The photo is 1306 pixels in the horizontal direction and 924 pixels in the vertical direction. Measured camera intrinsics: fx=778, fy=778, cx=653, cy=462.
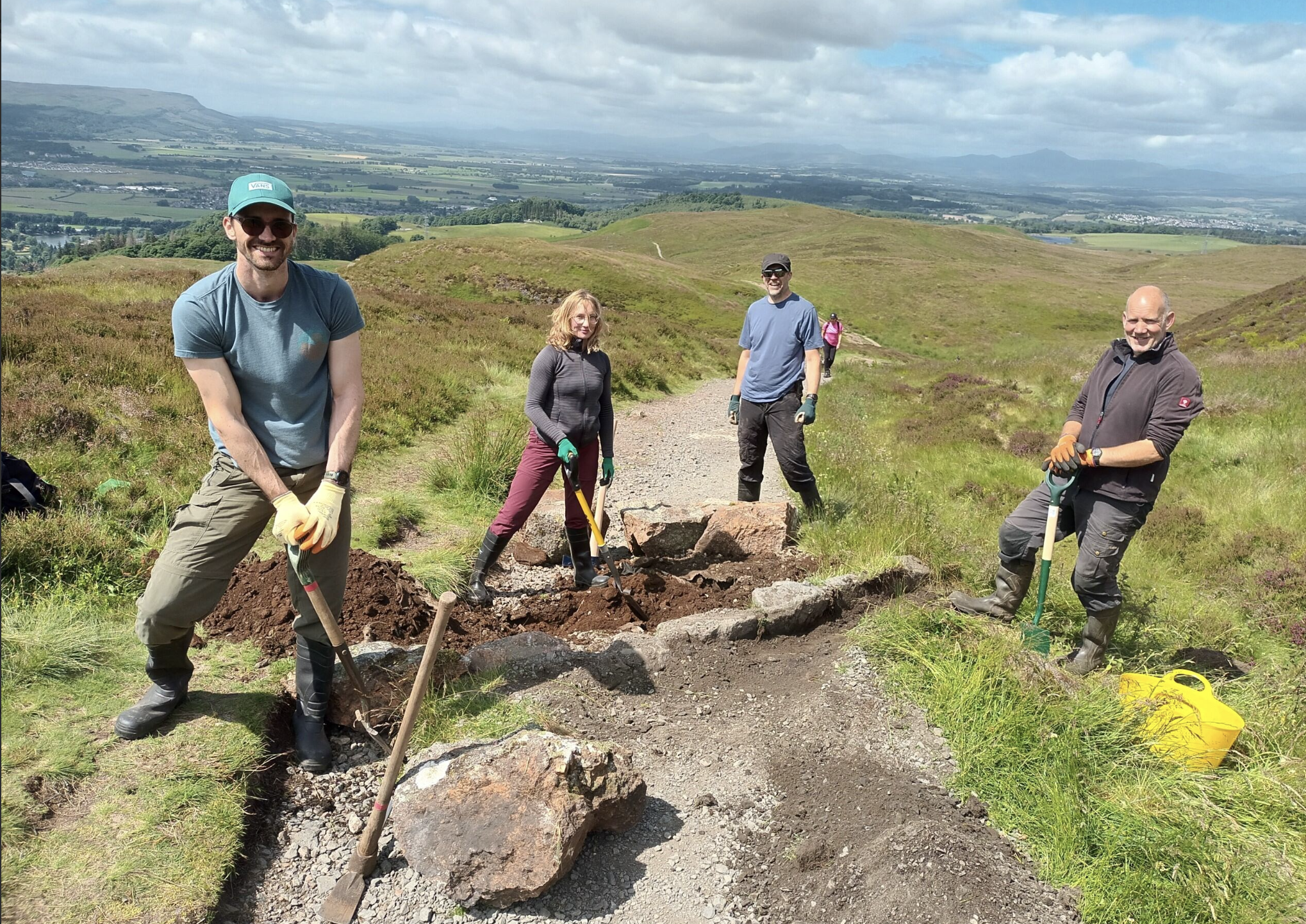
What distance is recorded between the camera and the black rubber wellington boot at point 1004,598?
18.6 feet

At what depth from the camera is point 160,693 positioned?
3.86 meters

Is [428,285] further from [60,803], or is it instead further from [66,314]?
[60,803]

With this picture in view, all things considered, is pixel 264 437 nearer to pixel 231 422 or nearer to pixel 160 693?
pixel 231 422

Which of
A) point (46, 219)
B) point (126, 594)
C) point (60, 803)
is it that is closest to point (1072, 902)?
point (60, 803)

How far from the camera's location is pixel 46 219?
42.8 m

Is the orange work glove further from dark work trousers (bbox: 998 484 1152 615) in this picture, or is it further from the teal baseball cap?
the teal baseball cap

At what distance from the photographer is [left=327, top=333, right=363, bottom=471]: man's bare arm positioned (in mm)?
3744

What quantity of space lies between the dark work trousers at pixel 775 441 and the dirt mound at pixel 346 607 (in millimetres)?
3317

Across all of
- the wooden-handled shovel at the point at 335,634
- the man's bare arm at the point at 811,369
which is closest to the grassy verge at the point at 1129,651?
the man's bare arm at the point at 811,369

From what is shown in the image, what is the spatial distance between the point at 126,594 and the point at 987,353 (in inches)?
1878

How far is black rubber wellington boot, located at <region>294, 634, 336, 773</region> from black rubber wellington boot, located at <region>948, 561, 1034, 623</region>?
442cm

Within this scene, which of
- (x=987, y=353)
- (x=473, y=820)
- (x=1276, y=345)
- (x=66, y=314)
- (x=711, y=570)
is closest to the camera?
(x=473, y=820)

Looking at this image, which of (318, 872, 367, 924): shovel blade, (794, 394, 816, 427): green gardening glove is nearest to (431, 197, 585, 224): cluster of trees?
(794, 394, 816, 427): green gardening glove

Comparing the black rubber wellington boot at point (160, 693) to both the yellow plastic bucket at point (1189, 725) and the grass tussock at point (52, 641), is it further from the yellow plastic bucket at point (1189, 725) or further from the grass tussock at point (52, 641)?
the yellow plastic bucket at point (1189, 725)
